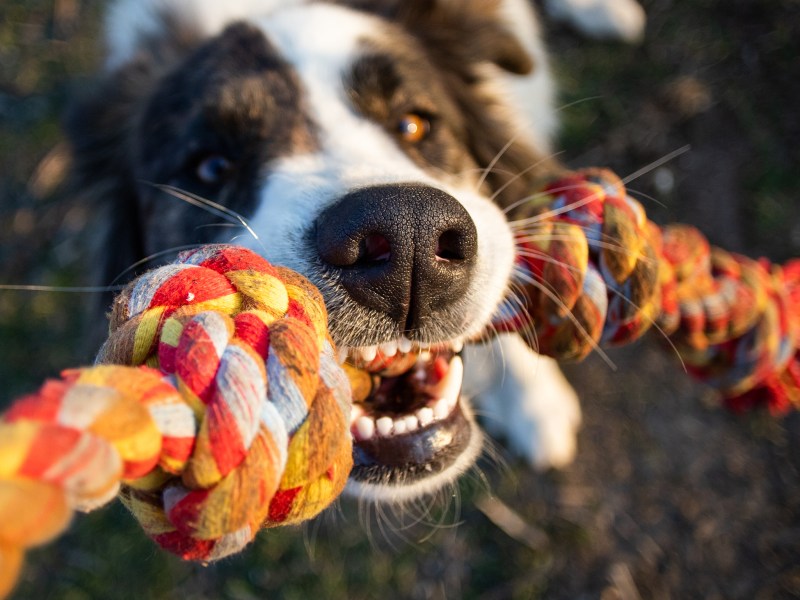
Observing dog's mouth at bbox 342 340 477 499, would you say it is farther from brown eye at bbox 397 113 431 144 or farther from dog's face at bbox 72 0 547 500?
brown eye at bbox 397 113 431 144

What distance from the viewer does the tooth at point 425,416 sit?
58.4 inches

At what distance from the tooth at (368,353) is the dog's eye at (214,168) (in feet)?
2.80

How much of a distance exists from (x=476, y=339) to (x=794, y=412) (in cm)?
179

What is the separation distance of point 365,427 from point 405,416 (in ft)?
0.36

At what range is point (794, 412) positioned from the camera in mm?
2611

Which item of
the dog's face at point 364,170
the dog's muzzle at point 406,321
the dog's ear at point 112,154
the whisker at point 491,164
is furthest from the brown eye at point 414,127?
the dog's ear at point 112,154

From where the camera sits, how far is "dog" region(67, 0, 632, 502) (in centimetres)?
128

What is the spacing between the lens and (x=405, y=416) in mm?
1475

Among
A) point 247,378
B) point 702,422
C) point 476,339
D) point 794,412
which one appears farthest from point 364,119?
Result: point 794,412

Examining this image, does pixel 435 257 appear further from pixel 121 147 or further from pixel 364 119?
pixel 121 147

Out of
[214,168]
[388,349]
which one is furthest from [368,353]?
[214,168]

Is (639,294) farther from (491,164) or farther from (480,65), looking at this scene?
(480,65)

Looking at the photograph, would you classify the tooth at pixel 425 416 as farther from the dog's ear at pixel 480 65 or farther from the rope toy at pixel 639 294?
the dog's ear at pixel 480 65

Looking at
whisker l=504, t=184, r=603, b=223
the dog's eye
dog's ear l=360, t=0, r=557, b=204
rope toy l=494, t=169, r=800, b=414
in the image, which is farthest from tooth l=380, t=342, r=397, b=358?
dog's ear l=360, t=0, r=557, b=204
